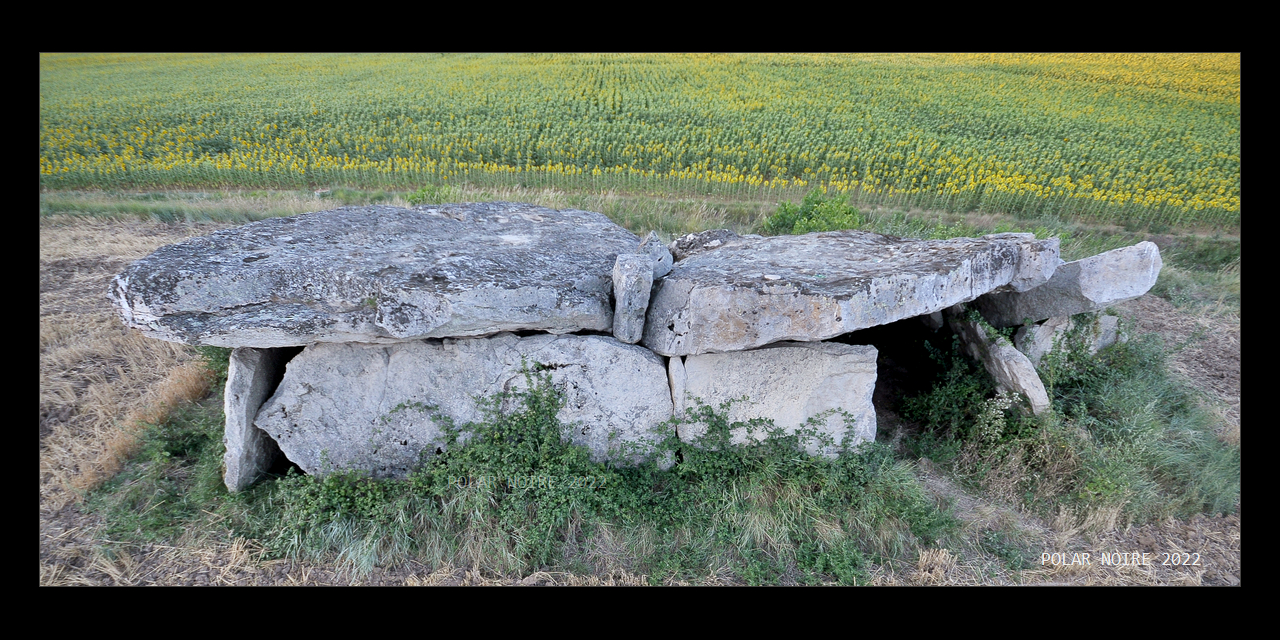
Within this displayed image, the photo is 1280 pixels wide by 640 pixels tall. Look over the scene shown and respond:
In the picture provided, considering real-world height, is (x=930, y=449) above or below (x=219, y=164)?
below

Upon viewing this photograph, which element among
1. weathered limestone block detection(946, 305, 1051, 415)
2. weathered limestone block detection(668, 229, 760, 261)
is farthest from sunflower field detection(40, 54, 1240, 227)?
weathered limestone block detection(946, 305, 1051, 415)

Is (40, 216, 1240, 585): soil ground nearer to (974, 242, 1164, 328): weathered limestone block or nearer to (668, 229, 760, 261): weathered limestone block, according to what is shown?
(974, 242, 1164, 328): weathered limestone block

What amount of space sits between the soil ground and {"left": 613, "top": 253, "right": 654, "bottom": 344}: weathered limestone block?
5.80 ft

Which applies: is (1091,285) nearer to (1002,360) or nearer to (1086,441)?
(1002,360)

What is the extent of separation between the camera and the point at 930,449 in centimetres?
534

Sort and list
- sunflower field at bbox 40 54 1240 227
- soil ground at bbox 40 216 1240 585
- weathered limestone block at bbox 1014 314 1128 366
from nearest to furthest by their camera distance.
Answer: soil ground at bbox 40 216 1240 585 → weathered limestone block at bbox 1014 314 1128 366 → sunflower field at bbox 40 54 1240 227

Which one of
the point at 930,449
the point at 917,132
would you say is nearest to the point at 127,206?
the point at 930,449

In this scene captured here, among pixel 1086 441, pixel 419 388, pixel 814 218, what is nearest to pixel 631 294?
pixel 419 388

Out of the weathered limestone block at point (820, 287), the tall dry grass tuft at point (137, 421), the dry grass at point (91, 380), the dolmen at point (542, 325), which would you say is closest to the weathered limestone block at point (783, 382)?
the dolmen at point (542, 325)

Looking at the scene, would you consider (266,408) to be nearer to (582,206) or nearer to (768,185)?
(582,206)

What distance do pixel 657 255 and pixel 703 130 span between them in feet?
38.0

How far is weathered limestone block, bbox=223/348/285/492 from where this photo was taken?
4.68 meters

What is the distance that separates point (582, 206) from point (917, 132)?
392 inches

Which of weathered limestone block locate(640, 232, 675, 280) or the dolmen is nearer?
the dolmen
